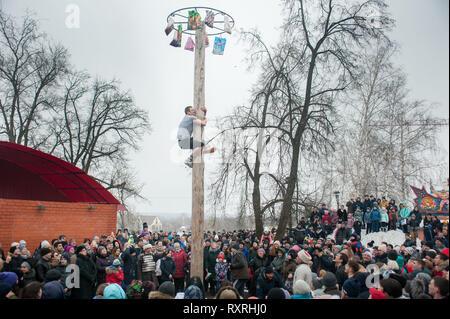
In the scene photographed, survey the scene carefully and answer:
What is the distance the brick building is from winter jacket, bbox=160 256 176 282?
6.54 metres

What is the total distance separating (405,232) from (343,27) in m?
10.8

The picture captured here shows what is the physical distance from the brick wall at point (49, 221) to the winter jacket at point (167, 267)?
6549mm

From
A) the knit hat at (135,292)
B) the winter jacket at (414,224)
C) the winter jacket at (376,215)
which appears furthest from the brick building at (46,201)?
the winter jacket at (414,224)

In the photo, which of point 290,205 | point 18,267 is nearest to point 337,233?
point 290,205

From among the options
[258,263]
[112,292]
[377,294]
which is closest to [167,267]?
[258,263]

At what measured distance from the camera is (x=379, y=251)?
9227 mm

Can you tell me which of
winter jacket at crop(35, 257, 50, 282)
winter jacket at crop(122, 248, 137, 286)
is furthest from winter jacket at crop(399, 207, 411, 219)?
winter jacket at crop(35, 257, 50, 282)

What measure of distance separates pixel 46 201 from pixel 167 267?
25.3ft

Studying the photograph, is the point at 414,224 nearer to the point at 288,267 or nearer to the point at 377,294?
the point at 288,267

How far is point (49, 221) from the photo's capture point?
555 inches

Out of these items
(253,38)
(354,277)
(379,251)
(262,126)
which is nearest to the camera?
(354,277)

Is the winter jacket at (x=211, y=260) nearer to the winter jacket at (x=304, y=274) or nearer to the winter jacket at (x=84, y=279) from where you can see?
the winter jacket at (x=84, y=279)

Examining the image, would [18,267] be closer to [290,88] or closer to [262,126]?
[262,126]
